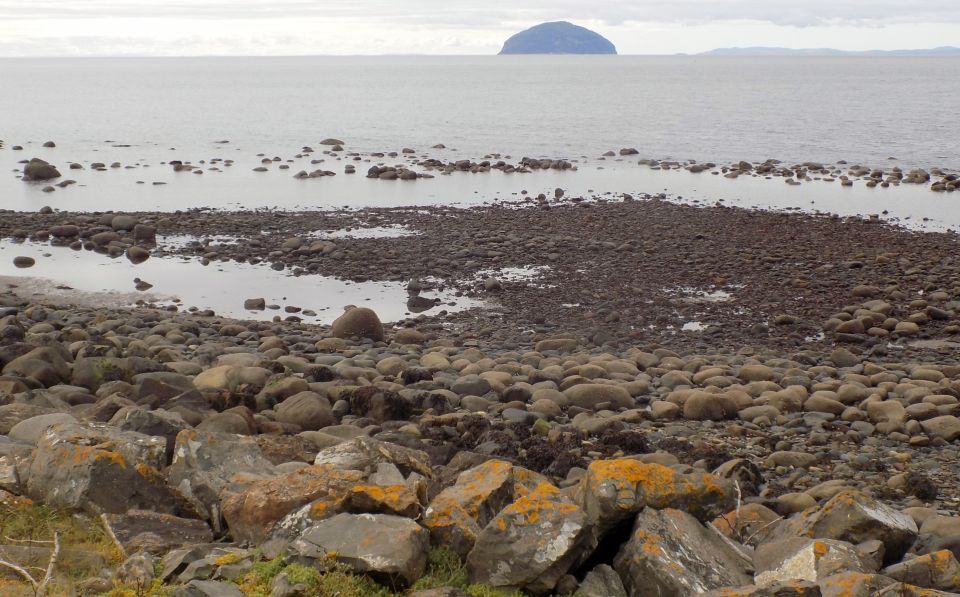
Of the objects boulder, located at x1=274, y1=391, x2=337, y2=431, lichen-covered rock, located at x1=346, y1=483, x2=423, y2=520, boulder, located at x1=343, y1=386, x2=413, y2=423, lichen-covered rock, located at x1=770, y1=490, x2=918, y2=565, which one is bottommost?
boulder, located at x1=343, y1=386, x2=413, y2=423

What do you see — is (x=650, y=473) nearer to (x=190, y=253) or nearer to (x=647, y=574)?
(x=647, y=574)

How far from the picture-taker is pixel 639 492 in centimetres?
619

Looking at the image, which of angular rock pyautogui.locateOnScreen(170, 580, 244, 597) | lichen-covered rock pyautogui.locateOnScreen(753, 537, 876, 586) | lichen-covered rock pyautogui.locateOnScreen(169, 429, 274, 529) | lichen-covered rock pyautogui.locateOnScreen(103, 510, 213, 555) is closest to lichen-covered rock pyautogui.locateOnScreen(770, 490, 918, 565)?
lichen-covered rock pyautogui.locateOnScreen(753, 537, 876, 586)

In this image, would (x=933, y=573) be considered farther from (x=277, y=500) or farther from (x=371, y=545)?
(x=277, y=500)

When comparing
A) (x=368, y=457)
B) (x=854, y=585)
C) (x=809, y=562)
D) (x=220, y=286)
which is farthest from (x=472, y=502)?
(x=220, y=286)

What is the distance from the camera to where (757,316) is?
63.7 ft

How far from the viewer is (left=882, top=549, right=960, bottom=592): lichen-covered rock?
573 centimetres

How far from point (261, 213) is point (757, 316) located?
795 inches

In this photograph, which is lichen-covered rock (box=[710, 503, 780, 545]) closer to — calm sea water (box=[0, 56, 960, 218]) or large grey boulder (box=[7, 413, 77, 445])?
large grey boulder (box=[7, 413, 77, 445])

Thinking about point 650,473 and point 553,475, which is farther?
point 553,475

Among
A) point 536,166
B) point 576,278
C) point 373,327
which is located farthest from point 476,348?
point 536,166

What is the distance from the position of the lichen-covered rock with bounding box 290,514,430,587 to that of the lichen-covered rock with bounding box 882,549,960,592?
10.4ft

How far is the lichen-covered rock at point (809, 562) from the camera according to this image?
5.72 metres

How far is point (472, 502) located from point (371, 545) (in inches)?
40.1
